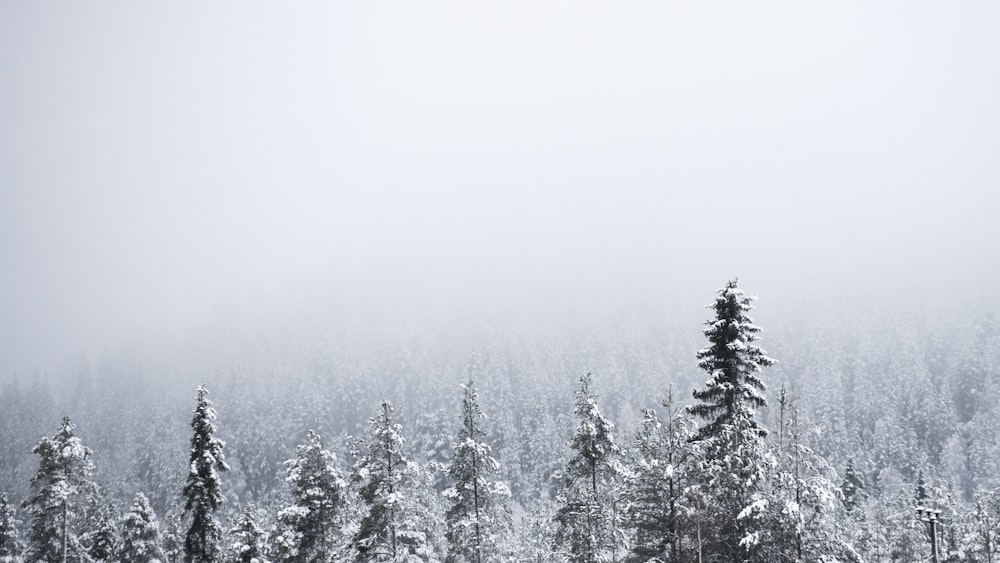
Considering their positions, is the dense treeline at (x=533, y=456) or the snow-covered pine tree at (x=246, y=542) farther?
the snow-covered pine tree at (x=246, y=542)

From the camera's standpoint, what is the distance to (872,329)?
128m

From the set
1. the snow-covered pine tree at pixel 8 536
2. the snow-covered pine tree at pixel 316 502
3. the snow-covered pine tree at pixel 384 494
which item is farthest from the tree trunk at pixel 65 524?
the snow-covered pine tree at pixel 384 494

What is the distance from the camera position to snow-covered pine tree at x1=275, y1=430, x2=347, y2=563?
1072 inches

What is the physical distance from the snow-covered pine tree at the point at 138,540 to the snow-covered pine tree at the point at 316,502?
1661cm

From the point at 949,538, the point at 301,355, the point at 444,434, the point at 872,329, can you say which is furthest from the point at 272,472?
the point at 872,329

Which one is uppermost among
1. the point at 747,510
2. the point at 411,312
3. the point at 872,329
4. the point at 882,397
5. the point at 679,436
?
the point at 411,312

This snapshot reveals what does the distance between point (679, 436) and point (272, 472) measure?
103 meters

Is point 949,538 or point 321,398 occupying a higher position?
point 321,398

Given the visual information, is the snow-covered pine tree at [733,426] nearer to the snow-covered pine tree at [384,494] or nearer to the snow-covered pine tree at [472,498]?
the snow-covered pine tree at [472,498]

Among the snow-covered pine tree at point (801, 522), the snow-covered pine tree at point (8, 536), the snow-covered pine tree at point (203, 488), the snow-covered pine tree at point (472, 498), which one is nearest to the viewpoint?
the snow-covered pine tree at point (801, 522)

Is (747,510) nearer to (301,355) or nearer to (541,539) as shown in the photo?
(541,539)

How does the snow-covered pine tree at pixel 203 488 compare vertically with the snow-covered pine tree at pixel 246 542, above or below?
above

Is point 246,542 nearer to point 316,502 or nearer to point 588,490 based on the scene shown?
point 316,502

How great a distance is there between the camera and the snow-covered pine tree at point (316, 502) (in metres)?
27.2
